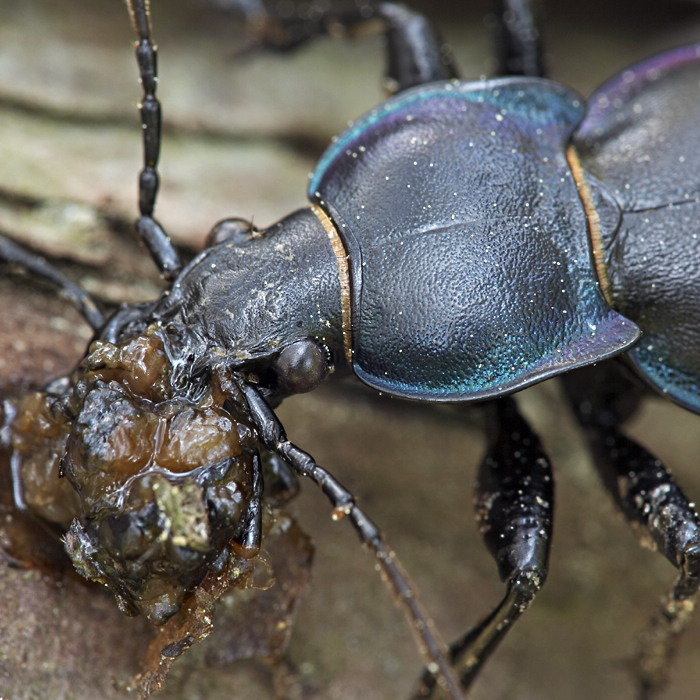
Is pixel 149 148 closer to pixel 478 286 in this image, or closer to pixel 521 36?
pixel 478 286

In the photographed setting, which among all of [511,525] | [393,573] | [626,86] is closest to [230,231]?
[393,573]

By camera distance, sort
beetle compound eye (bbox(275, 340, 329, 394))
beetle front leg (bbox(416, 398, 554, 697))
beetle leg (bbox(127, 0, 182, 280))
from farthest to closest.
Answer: beetle front leg (bbox(416, 398, 554, 697)) → beetle leg (bbox(127, 0, 182, 280)) → beetle compound eye (bbox(275, 340, 329, 394))

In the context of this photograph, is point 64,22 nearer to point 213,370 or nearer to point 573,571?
point 213,370

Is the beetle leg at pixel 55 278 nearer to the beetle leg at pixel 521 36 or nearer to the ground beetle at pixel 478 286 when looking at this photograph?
the ground beetle at pixel 478 286

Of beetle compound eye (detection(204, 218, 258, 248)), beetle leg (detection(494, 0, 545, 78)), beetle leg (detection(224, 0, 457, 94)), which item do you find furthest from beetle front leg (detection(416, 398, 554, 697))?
beetle leg (detection(494, 0, 545, 78))

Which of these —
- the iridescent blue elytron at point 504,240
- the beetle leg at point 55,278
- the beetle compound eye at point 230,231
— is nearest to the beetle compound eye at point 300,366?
the iridescent blue elytron at point 504,240

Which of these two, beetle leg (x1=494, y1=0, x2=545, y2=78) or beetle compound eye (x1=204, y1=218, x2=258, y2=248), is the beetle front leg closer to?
beetle compound eye (x1=204, y1=218, x2=258, y2=248)

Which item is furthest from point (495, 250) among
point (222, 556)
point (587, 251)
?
point (222, 556)
